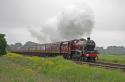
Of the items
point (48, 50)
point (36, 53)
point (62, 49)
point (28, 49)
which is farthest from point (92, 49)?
point (28, 49)

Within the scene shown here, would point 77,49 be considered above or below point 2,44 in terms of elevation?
below

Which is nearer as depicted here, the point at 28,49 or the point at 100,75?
the point at 100,75

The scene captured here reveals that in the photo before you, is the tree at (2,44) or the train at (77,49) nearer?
the train at (77,49)

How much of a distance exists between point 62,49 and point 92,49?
7880 mm

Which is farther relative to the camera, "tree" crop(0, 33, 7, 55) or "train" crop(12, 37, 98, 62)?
"tree" crop(0, 33, 7, 55)

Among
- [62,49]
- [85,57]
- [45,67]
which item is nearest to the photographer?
[45,67]

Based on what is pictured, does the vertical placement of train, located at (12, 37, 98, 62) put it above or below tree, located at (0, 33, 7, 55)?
below

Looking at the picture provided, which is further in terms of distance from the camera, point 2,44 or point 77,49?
point 2,44

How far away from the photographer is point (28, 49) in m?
74.0

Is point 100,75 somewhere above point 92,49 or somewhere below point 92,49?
below

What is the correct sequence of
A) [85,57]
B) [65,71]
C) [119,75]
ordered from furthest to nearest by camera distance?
[85,57], [65,71], [119,75]

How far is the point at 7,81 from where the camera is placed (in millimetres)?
19094

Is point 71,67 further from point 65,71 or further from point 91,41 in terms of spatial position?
Answer: point 91,41

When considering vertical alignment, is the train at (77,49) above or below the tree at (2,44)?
below
